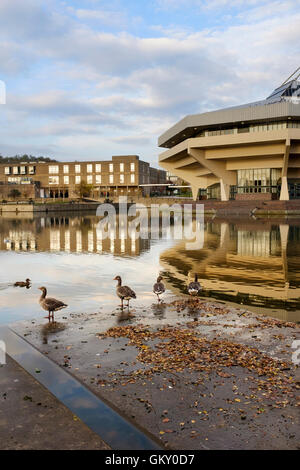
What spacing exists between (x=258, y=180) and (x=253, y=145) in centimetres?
851

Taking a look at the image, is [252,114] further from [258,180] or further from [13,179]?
[13,179]

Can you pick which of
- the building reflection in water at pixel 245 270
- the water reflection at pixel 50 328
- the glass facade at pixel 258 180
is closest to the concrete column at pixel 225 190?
the glass facade at pixel 258 180

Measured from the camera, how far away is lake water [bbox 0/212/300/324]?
516 inches

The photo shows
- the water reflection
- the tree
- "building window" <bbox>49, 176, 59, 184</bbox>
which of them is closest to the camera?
the water reflection

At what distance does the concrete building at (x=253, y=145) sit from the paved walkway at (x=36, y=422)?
63.3 meters

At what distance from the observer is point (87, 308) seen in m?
12.3

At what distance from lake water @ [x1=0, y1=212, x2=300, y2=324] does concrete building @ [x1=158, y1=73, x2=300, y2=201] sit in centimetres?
3826

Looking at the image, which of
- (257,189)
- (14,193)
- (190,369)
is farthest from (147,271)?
(14,193)

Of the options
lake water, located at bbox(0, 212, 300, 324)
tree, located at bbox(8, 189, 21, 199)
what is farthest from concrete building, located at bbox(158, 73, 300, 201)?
tree, located at bbox(8, 189, 21, 199)

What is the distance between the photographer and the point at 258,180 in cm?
7650

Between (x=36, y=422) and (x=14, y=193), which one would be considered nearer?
(x=36, y=422)

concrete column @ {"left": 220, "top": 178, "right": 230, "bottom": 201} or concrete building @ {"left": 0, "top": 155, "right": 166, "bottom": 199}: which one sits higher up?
concrete building @ {"left": 0, "top": 155, "right": 166, "bottom": 199}

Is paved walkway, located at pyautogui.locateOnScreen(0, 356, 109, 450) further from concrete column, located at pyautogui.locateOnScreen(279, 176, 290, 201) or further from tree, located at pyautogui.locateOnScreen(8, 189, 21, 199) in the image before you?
tree, located at pyautogui.locateOnScreen(8, 189, 21, 199)
